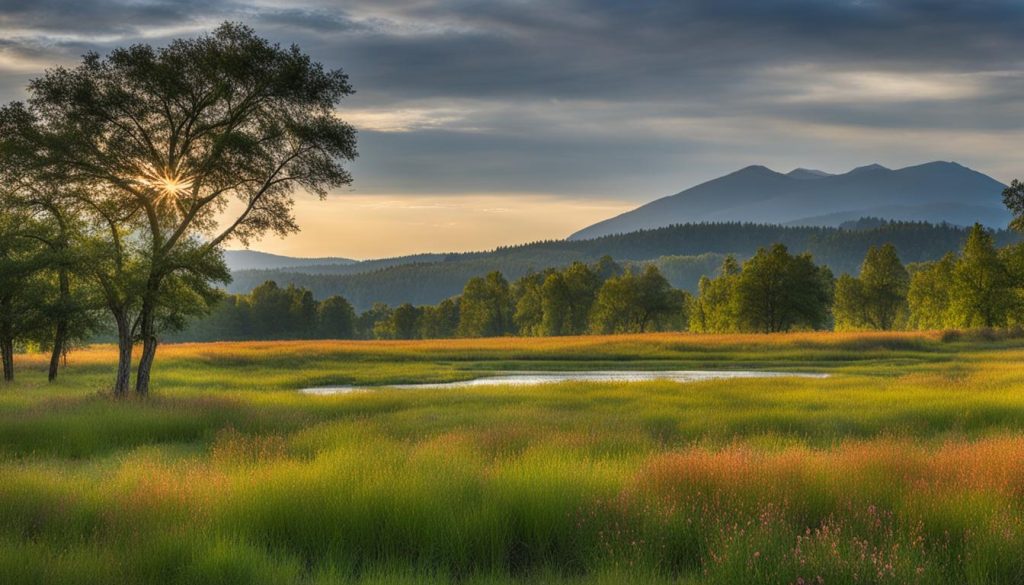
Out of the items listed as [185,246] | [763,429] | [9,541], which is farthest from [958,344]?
[9,541]

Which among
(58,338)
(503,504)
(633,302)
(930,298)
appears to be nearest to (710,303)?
(633,302)

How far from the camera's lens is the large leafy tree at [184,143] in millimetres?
26172

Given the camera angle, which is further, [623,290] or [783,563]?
[623,290]

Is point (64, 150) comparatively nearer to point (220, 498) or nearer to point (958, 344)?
point (220, 498)

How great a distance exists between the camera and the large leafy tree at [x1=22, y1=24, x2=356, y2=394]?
2617 centimetres

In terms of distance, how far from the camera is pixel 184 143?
2814 centimetres

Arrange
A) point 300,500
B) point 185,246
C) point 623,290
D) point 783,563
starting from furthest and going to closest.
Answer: point 623,290 < point 185,246 < point 300,500 < point 783,563

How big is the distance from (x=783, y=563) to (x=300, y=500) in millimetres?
6386

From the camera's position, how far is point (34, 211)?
2869 centimetres

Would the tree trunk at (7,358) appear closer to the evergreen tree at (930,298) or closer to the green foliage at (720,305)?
the green foliage at (720,305)

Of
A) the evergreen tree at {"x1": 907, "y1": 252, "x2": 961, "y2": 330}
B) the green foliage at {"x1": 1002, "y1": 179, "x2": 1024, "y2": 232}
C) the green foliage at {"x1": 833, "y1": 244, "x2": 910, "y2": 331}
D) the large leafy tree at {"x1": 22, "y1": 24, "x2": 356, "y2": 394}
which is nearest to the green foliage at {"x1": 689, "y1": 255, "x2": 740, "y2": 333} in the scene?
the green foliage at {"x1": 833, "y1": 244, "x2": 910, "y2": 331}

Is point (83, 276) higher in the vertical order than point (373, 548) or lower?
higher

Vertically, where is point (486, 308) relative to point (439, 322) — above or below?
above

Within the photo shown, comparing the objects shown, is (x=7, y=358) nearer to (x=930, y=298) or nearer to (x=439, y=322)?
(x=930, y=298)
